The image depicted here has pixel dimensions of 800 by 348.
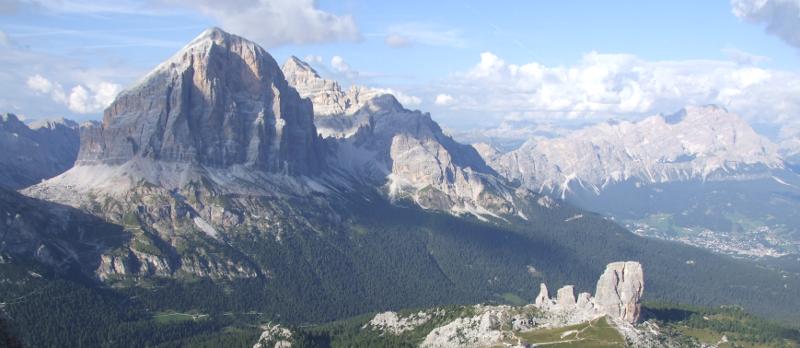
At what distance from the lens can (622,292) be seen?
19725 centimetres

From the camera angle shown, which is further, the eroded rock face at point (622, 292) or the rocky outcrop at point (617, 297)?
the eroded rock face at point (622, 292)

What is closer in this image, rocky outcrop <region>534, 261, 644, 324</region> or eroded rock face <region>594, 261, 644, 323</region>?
rocky outcrop <region>534, 261, 644, 324</region>

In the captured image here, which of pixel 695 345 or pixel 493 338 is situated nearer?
pixel 493 338

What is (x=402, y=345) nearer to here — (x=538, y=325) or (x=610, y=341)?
(x=538, y=325)

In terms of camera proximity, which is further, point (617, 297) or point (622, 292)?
point (622, 292)

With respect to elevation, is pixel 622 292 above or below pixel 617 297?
above

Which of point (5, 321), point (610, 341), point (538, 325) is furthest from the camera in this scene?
point (538, 325)

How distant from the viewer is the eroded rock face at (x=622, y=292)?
195500mm

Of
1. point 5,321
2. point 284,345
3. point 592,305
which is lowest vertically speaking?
point 284,345

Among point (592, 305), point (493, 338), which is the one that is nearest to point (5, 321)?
point (493, 338)

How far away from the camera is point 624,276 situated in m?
198

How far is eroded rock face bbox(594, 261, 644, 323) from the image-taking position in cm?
19550

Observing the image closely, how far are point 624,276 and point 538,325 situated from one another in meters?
26.2

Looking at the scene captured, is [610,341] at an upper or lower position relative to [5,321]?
lower
